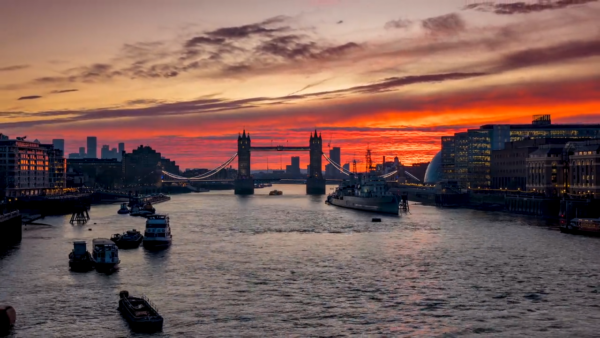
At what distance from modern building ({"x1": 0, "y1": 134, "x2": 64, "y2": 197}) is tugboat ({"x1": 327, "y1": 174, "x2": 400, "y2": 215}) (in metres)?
75.0

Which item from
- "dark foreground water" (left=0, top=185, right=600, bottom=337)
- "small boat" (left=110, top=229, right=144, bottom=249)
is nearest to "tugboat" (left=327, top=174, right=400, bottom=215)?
"dark foreground water" (left=0, top=185, right=600, bottom=337)

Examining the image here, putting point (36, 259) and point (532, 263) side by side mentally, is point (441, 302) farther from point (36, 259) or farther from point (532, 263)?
point (36, 259)

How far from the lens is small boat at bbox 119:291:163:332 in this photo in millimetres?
37594

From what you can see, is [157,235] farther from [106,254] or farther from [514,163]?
[514,163]

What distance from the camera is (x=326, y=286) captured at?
50.2m

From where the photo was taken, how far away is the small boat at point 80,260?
56.8m

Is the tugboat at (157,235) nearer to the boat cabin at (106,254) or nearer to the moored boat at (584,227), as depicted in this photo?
the boat cabin at (106,254)

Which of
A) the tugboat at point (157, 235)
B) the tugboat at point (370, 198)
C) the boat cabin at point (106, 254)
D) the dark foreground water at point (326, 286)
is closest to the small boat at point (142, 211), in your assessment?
the tugboat at point (370, 198)

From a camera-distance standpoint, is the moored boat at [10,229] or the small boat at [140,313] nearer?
the small boat at [140,313]

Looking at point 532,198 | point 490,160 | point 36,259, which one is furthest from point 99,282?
point 490,160

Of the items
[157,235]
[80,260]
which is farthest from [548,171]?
[80,260]

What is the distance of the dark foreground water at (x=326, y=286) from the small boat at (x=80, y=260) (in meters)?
1.26

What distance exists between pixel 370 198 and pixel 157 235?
259 feet

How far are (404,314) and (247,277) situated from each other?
16.0m
